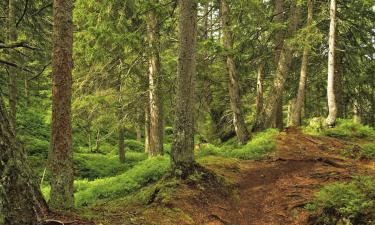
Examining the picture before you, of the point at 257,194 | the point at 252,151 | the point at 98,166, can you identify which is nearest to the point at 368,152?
the point at 252,151

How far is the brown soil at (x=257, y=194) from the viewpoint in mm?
6910

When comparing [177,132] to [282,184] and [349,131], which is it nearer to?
[282,184]

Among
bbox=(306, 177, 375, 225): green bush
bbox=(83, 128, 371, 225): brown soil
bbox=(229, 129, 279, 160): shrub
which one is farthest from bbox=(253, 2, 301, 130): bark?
bbox=(306, 177, 375, 225): green bush

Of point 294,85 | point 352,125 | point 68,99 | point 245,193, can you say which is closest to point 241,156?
point 245,193

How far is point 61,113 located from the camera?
6336 millimetres

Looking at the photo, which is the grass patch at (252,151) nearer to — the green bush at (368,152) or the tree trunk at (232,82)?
the tree trunk at (232,82)

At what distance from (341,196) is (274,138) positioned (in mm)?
6748

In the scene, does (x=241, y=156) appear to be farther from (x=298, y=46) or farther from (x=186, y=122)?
(x=298, y=46)

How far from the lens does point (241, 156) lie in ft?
39.5

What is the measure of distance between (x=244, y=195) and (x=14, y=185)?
571cm

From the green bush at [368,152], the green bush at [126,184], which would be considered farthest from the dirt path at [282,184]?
the green bush at [126,184]

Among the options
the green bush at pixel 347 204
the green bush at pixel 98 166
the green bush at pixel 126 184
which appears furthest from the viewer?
the green bush at pixel 98 166

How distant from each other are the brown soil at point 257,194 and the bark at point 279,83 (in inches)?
134

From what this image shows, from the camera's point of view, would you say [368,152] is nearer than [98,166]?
Yes
